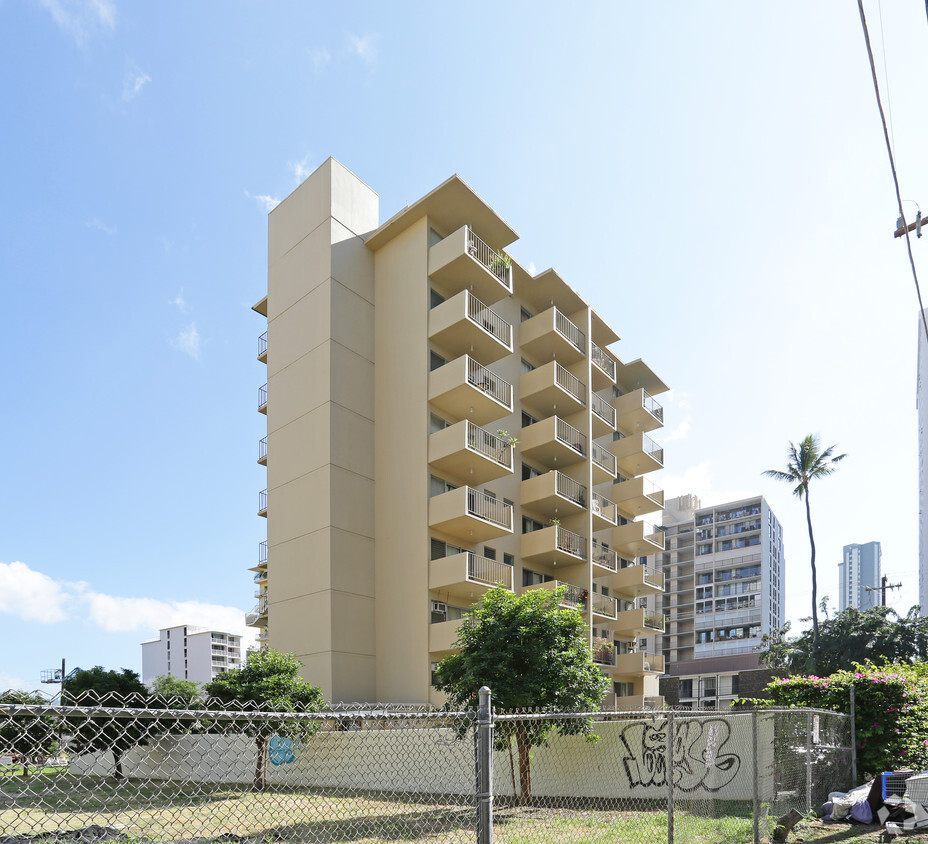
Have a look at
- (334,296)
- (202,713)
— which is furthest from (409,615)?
(202,713)

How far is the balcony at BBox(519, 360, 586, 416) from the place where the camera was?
35094 mm

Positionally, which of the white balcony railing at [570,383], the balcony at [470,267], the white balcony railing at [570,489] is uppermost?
the balcony at [470,267]

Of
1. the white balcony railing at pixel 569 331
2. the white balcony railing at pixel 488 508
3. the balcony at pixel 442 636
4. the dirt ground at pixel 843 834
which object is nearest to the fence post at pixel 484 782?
the dirt ground at pixel 843 834

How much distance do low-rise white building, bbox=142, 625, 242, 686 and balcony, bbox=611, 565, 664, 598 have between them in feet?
384

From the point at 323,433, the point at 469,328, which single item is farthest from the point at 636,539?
the point at 323,433

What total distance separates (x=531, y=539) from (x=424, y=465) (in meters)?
6.85

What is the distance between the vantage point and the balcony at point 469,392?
29453mm

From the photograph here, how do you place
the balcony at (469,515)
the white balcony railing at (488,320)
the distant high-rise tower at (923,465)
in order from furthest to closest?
the distant high-rise tower at (923,465)
the white balcony railing at (488,320)
the balcony at (469,515)

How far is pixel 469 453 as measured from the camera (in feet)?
95.5

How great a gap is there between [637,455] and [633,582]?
7.92m

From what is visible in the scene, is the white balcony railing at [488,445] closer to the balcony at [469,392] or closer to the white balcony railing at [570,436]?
the balcony at [469,392]

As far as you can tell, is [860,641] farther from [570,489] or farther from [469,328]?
[469,328]

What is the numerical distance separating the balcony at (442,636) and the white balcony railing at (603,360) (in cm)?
1793

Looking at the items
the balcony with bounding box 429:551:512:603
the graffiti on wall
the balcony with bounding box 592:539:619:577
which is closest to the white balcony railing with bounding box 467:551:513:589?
the balcony with bounding box 429:551:512:603
